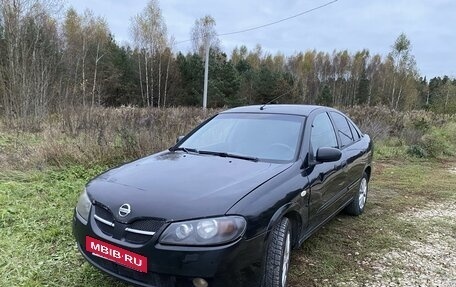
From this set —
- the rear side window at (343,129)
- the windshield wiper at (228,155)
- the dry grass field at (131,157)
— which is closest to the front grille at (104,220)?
the dry grass field at (131,157)

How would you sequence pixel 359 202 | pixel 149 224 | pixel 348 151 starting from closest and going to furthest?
pixel 149 224, pixel 348 151, pixel 359 202

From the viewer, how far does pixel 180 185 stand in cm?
252

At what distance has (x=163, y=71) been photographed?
126ft

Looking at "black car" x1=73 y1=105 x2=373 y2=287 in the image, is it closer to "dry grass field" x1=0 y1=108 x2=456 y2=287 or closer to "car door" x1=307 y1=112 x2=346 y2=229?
"car door" x1=307 y1=112 x2=346 y2=229

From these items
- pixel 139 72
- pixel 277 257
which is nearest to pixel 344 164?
pixel 277 257

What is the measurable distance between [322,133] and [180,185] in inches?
76.5

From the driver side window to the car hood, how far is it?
0.64 meters

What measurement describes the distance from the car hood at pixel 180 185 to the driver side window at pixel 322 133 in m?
0.64

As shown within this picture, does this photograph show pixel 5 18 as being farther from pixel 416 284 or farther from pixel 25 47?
pixel 416 284

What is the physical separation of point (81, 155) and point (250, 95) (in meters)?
35.7

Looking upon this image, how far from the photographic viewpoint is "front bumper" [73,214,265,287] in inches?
83.2

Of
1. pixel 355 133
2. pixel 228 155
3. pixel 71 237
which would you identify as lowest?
pixel 71 237

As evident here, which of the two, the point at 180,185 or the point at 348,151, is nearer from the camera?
the point at 180,185

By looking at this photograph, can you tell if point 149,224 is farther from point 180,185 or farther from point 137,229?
point 180,185
